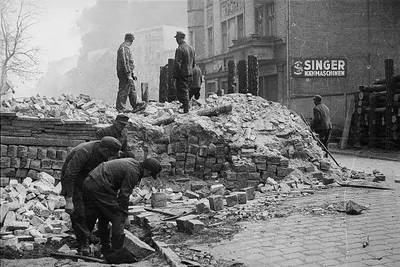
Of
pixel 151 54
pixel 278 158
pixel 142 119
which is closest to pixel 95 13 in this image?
pixel 151 54

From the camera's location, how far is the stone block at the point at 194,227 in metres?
6.35

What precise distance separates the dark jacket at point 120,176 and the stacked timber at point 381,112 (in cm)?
1350

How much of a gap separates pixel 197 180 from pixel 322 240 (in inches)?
190

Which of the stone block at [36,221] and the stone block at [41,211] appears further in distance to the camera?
the stone block at [41,211]

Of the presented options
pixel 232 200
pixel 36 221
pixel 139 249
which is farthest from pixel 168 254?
pixel 36 221

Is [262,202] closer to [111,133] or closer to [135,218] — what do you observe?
[135,218]

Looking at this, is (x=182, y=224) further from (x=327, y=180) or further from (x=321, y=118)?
(x=321, y=118)

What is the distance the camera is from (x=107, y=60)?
34.6m

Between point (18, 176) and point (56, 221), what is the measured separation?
2447 millimetres

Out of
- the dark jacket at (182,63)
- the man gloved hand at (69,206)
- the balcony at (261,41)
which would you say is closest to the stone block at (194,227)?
the man gloved hand at (69,206)

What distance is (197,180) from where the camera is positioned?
10.2m

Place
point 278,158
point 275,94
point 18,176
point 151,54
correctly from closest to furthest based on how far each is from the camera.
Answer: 1. point 18,176
2. point 278,158
3. point 275,94
4. point 151,54

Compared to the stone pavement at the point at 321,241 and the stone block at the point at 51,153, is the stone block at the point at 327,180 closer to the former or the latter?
the stone pavement at the point at 321,241

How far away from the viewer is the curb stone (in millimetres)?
5059
